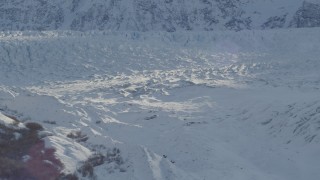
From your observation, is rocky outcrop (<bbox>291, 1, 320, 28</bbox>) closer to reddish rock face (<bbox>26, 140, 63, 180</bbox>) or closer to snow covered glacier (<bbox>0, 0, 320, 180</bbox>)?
snow covered glacier (<bbox>0, 0, 320, 180</bbox>)

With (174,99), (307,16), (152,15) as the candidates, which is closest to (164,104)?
(174,99)

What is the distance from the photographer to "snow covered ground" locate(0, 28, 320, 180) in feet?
69.9

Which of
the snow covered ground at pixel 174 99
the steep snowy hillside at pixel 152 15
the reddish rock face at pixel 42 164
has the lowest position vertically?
the steep snowy hillside at pixel 152 15

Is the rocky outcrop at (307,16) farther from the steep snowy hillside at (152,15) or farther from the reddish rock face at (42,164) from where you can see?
the reddish rock face at (42,164)

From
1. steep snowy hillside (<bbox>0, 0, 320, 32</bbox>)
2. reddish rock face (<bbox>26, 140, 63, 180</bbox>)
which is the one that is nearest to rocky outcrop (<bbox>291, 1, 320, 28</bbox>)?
steep snowy hillside (<bbox>0, 0, 320, 32</bbox>)

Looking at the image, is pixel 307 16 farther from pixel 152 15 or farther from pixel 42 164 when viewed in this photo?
pixel 42 164

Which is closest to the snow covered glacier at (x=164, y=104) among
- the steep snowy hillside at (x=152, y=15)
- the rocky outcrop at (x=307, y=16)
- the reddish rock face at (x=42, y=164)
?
the reddish rock face at (x=42, y=164)

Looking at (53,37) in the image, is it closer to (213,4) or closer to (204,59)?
(204,59)

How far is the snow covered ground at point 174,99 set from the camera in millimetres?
21297

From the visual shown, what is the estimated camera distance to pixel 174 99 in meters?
39.9

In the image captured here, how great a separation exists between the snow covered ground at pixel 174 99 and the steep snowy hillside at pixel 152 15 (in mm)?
30953

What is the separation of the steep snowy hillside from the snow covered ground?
1219 inches

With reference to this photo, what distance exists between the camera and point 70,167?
17.6 m

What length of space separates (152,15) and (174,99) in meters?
70.5
